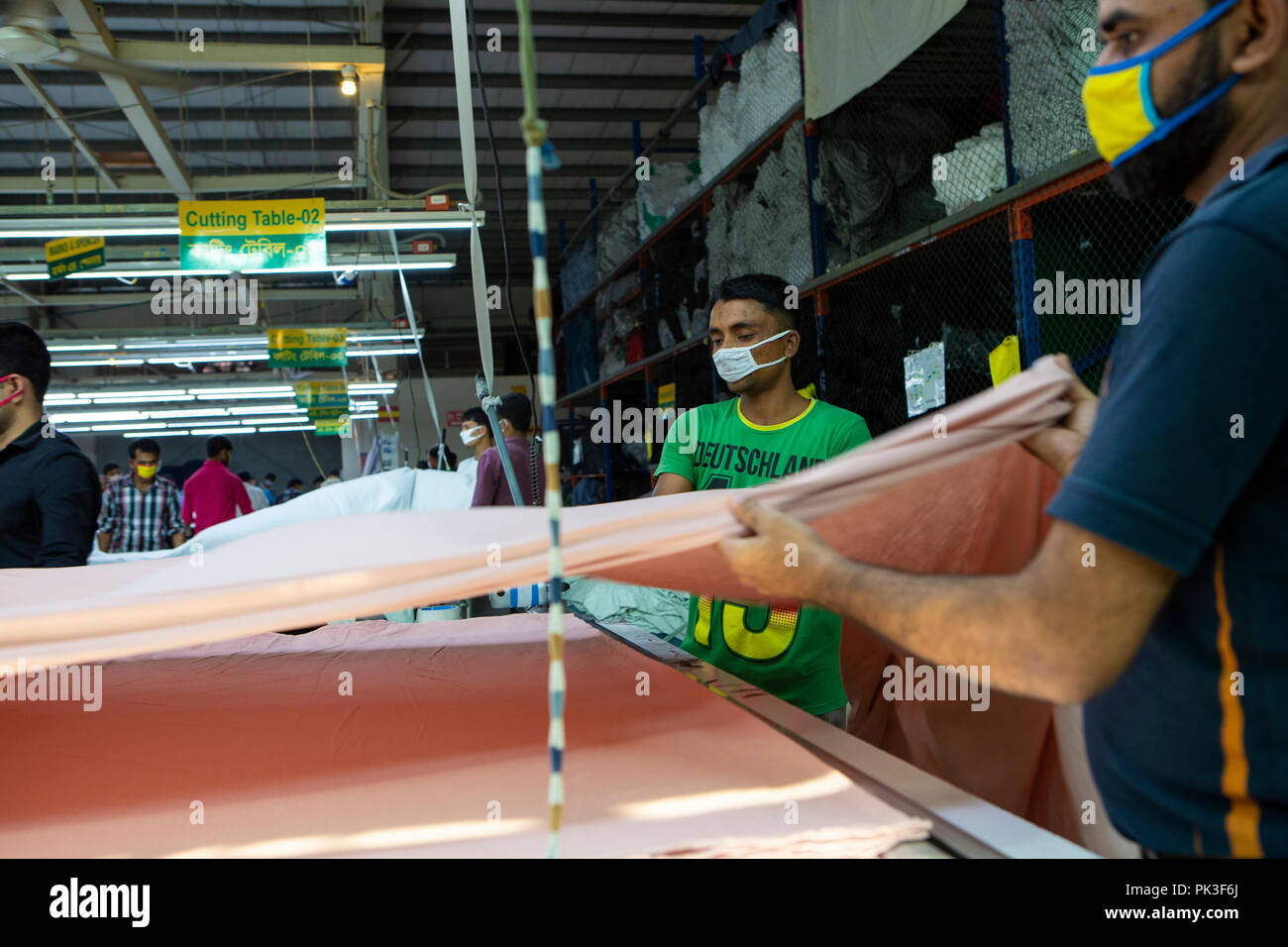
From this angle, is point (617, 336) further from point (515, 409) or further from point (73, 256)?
point (73, 256)

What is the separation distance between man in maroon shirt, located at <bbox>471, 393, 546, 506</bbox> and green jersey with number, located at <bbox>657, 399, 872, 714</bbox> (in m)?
1.98

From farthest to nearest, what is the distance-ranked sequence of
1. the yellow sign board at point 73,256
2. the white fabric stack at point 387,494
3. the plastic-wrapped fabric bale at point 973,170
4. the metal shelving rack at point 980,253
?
the yellow sign board at point 73,256
the white fabric stack at point 387,494
the plastic-wrapped fabric bale at point 973,170
the metal shelving rack at point 980,253

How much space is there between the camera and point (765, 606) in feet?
6.83

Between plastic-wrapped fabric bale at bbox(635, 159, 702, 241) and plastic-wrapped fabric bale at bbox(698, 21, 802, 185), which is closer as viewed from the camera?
plastic-wrapped fabric bale at bbox(698, 21, 802, 185)

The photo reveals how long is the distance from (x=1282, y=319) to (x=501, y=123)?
10244mm

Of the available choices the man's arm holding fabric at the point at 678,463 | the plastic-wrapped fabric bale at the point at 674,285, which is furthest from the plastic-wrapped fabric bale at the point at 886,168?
the man's arm holding fabric at the point at 678,463

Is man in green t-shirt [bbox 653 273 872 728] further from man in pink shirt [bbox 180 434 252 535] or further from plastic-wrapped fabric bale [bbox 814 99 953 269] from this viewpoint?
man in pink shirt [bbox 180 434 252 535]

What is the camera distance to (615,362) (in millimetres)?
9141

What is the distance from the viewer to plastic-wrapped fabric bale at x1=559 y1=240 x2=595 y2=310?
10133 mm

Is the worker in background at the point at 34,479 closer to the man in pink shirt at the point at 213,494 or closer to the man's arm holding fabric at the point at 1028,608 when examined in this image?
the man's arm holding fabric at the point at 1028,608

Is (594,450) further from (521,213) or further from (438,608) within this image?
(438,608)

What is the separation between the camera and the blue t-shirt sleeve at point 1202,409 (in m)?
0.78

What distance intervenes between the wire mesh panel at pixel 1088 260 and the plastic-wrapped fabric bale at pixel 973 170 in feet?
0.68

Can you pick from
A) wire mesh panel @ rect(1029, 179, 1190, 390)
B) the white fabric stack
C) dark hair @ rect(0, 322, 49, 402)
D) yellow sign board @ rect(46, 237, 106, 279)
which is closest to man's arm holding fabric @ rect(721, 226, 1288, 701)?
dark hair @ rect(0, 322, 49, 402)
